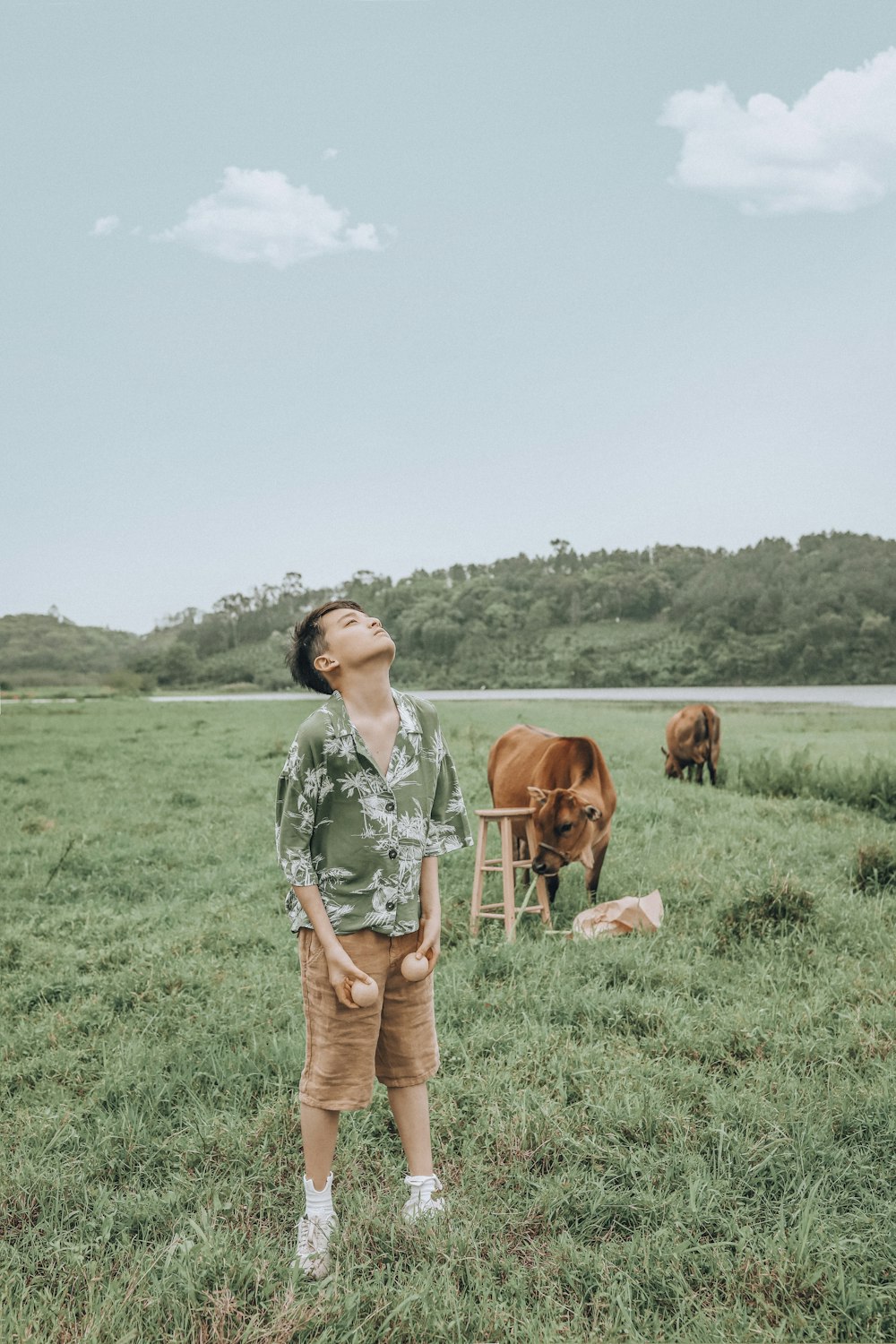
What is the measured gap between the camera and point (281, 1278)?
2.46m

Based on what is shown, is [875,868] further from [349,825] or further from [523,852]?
[349,825]

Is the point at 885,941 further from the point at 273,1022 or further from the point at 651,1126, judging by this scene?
the point at 273,1022

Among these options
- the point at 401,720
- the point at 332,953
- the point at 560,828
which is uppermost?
the point at 401,720

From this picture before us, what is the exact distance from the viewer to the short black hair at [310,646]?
8.71ft

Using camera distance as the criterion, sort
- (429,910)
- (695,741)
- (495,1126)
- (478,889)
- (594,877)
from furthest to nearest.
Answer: (695,741), (594,877), (478,889), (495,1126), (429,910)

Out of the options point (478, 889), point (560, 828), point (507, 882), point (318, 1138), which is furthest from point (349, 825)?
point (478, 889)

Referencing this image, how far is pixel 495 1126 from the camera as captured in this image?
3.23m

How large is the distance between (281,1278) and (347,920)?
40.6 inches

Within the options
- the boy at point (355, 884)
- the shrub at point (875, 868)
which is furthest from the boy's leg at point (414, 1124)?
the shrub at point (875, 868)

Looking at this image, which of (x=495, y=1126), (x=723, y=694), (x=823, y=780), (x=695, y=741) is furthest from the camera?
(x=723, y=694)

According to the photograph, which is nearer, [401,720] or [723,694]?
[401,720]

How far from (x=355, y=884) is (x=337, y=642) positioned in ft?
2.31

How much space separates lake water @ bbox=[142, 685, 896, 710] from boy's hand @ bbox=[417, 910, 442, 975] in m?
18.3

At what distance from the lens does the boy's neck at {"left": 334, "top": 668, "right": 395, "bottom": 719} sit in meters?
2.55
